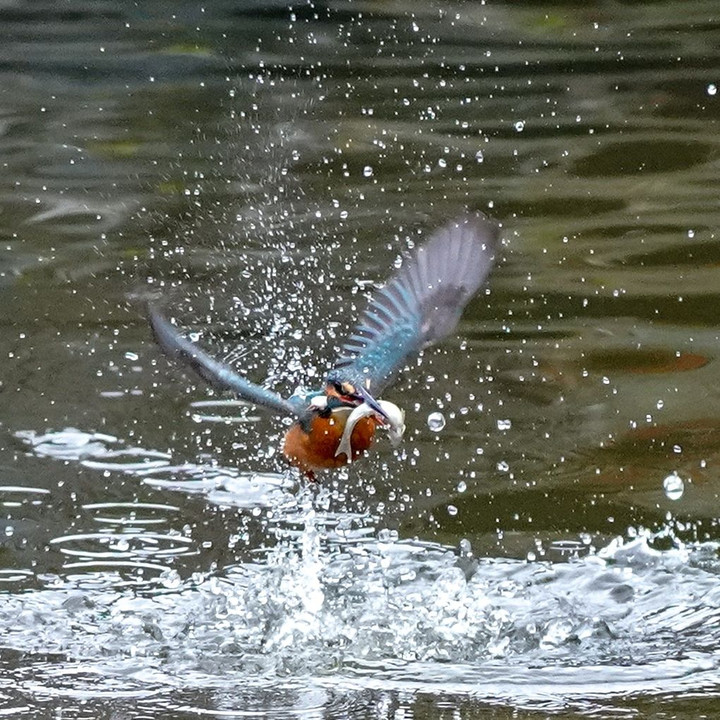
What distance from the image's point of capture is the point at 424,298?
3.51 m

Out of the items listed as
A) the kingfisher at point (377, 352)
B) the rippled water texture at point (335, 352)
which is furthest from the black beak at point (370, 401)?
the rippled water texture at point (335, 352)

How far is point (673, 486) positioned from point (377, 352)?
1.21 meters

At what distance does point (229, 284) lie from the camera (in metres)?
5.96

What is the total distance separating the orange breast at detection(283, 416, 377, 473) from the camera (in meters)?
3.27

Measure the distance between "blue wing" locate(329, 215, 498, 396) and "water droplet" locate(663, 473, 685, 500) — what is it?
1.09 metres

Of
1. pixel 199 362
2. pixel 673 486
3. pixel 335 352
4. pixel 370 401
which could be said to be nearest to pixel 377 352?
pixel 370 401

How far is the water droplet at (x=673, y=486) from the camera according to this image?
14.1 ft

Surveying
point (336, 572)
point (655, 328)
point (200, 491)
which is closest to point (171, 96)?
point (655, 328)

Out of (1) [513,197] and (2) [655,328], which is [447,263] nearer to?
(2) [655,328]

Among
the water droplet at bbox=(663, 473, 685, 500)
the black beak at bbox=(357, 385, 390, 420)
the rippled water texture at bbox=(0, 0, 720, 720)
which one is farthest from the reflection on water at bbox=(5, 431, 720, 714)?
the black beak at bbox=(357, 385, 390, 420)

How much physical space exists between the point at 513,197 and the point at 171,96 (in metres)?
2.45

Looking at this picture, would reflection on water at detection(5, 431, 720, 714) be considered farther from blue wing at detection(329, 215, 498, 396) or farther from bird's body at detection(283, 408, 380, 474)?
blue wing at detection(329, 215, 498, 396)

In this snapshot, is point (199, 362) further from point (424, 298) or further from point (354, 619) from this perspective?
point (354, 619)

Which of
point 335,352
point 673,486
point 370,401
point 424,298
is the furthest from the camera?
point 335,352
